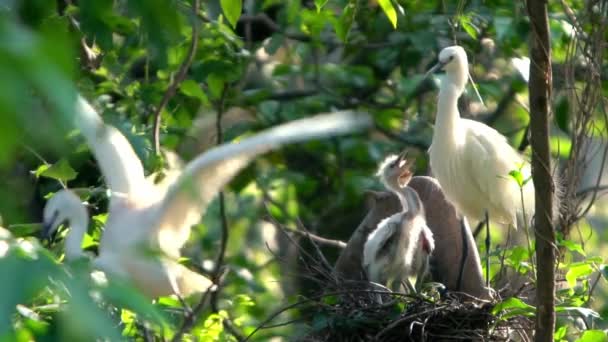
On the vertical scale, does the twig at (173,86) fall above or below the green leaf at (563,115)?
above

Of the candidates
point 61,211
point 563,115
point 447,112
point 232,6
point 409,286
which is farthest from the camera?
point 563,115

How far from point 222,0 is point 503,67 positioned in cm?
566

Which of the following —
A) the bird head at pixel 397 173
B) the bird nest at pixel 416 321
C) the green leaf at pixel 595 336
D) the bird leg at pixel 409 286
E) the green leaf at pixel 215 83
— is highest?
the green leaf at pixel 595 336

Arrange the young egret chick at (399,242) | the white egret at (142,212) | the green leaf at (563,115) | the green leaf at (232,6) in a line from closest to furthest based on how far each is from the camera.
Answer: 1. the green leaf at (232,6)
2. the white egret at (142,212)
3. the young egret chick at (399,242)
4. the green leaf at (563,115)

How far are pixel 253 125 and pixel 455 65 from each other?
1704 millimetres

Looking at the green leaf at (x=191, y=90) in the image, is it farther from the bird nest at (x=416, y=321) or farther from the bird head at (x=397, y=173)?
the bird nest at (x=416, y=321)

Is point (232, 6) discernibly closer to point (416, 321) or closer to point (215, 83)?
point (416, 321)

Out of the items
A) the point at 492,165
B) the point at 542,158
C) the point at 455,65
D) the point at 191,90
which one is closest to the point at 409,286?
the point at 492,165

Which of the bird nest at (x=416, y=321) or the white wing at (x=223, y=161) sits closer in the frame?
the white wing at (x=223, y=161)

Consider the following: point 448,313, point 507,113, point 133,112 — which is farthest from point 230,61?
point 507,113

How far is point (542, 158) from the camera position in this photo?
258 centimetres

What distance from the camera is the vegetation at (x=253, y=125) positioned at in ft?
2.63

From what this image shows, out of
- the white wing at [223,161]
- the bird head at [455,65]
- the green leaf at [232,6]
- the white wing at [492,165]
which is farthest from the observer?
the white wing at [492,165]

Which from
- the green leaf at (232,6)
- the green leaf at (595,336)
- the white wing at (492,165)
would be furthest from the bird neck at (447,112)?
the green leaf at (232,6)
